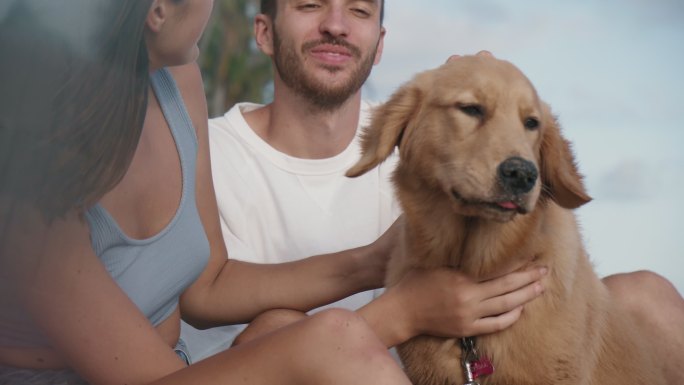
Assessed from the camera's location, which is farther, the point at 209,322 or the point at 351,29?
the point at 351,29

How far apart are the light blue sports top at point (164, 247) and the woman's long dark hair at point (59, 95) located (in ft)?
0.54

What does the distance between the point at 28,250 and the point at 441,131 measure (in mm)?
1401

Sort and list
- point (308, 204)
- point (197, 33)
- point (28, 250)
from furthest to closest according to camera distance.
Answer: point (308, 204)
point (197, 33)
point (28, 250)

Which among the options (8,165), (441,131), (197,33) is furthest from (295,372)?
(441,131)

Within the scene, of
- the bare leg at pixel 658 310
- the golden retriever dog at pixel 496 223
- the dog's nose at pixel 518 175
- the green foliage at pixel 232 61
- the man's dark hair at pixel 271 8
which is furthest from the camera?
the green foliage at pixel 232 61

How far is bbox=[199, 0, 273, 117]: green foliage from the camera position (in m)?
19.1

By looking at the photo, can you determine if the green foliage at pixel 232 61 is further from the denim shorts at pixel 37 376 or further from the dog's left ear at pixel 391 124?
the denim shorts at pixel 37 376

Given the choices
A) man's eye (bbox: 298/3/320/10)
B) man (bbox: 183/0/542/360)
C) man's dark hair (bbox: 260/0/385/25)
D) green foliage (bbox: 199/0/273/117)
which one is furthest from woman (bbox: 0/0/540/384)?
green foliage (bbox: 199/0/273/117)

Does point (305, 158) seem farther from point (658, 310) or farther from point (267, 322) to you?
point (658, 310)

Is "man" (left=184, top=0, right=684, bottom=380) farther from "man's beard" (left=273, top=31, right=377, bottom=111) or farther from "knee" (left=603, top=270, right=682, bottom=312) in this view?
"knee" (left=603, top=270, right=682, bottom=312)

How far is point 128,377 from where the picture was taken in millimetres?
2057

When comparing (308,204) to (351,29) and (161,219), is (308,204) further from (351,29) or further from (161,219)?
(161,219)

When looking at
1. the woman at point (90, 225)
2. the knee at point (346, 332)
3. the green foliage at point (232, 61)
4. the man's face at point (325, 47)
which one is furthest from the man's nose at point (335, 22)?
the green foliage at point (232, 61)

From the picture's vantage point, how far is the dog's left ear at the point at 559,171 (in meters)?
2.78
